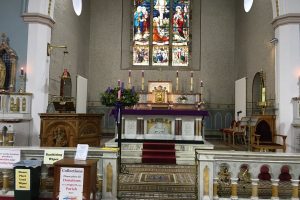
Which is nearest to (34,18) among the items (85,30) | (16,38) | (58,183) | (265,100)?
(16,38)

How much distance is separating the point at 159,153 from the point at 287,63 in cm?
399

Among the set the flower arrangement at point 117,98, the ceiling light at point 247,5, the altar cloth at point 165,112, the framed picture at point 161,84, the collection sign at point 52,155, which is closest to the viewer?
the collection sign at point 52,155

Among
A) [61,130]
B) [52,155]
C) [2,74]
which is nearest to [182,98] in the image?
[61,130]

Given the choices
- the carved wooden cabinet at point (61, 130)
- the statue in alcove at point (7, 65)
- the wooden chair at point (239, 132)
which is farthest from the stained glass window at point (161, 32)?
the carved wooden cabinet at point (61, 130)

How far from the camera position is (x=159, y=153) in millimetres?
7926

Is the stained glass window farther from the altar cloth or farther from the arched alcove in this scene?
the altar cloth

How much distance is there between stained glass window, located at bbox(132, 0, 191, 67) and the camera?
A: 45.0ft

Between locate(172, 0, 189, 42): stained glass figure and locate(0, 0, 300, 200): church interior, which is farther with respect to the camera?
locate(172, 0, 189, 42): stained glass figure

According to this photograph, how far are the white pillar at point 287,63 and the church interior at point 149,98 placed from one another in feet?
0.08

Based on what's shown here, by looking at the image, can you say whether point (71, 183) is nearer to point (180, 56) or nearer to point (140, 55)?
point (140, 55)

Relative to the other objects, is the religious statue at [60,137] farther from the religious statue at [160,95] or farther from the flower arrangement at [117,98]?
the religious statue at [160,95]

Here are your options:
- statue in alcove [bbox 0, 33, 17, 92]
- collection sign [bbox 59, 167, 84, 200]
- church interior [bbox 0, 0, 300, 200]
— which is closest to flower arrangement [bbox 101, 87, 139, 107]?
church interior [bbox 0, 0, 300, 200]

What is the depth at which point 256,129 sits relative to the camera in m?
8.59

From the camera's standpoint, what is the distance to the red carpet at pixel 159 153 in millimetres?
7516
